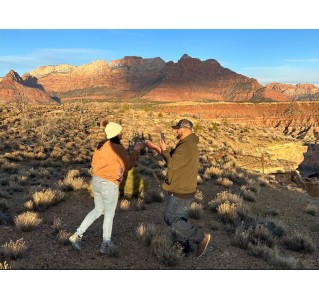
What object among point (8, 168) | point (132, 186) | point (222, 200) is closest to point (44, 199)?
point (132, 186)

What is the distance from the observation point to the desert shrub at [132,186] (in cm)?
1043

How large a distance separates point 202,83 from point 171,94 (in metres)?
26.6

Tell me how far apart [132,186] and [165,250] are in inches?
189

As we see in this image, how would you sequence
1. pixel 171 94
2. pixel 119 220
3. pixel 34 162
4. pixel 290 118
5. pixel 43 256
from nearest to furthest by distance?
pixel 43 256 → pixel 119 220 → pixel 34 162 → pixel 290 118 → pixel 171 94

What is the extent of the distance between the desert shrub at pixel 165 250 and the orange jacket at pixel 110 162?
1393 mm

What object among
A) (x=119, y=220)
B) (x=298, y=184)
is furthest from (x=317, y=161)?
(x=119, y=220)

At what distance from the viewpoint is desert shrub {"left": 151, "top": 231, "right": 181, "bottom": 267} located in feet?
18.7

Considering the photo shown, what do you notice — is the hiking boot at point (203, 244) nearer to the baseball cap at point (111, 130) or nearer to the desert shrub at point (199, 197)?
the baseball cap at point (111, 130)

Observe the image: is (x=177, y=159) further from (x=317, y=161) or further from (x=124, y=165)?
(x=317, y=161)

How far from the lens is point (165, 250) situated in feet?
19.0

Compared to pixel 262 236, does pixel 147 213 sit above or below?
below

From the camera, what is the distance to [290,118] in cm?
9738

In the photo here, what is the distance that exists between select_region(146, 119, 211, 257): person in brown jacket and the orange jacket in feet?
1.81

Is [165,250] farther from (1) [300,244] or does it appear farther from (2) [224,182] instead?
(2) [224,182]
